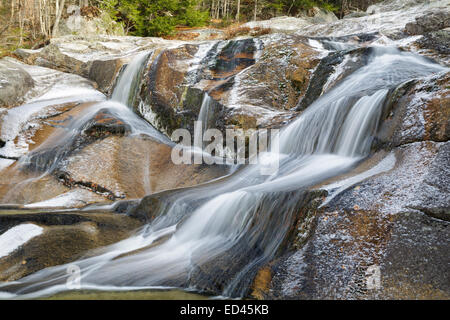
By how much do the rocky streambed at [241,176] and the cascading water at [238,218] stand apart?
24 mm

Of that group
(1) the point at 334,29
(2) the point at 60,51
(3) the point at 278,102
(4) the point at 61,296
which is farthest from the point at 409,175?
(2) the point at 60,51

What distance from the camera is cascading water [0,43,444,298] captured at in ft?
10.9

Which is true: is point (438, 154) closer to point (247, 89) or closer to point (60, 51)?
point (247, 89)

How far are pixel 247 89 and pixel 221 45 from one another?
267 centimetres

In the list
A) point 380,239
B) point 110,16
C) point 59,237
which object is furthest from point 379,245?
point 110,16

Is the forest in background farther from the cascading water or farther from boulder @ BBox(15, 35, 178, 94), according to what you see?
the cascading water

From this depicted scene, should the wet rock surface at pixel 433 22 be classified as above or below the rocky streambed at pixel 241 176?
above

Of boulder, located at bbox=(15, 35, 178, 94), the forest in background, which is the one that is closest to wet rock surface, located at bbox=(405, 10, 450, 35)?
boulder, located at bbox=(15, 35, 178, 94)

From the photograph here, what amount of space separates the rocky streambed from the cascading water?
24mm

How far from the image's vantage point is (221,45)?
9.95 metres

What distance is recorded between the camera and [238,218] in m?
3.94

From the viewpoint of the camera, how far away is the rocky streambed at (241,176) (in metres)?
2.71

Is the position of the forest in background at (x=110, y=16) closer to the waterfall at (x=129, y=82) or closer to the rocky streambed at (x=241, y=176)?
the rocky streambed at (x=241, y=176)

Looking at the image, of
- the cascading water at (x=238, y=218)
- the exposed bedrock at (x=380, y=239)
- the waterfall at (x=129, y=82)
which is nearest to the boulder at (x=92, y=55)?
the waterfall at (x=129, y=82)
